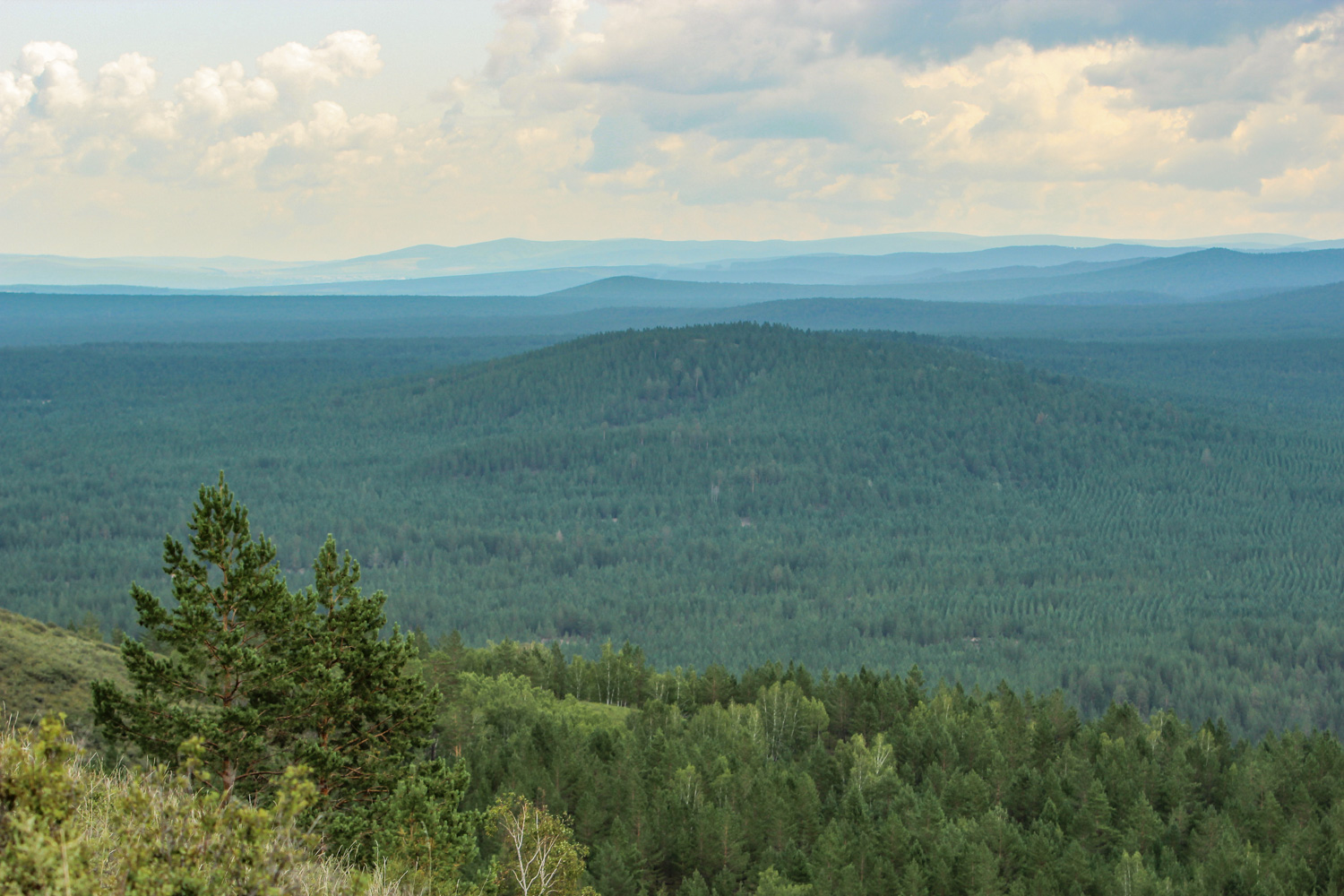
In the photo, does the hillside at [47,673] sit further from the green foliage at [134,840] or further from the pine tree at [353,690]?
the green foliage at [134,840]

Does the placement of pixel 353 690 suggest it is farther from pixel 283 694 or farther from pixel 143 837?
pixel 143 837

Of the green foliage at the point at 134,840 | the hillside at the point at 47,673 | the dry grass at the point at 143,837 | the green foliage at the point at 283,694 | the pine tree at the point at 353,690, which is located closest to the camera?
the green foliage at the point at 134,840

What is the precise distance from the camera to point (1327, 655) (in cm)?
13525

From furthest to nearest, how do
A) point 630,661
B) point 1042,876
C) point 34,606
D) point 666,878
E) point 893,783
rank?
point 34,606 → point 630,661 → point 893,783 → point 666,878 → point 1042,876

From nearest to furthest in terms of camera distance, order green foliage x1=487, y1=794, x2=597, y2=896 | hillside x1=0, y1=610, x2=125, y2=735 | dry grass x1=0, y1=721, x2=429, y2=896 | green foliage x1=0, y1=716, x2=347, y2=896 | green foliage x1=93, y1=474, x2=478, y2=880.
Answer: green foliage x1=0, y1=716, x2=347, y2=896 < dry grass x1=0, y1=721, x2=429, y2=896 < green foliage x1=93, y1=474, x2=478, y2=880 < green foliage x1=487, y1=794, x2=597, y2=896 < hillside x1=0, y1=610, x2=125, y2=735

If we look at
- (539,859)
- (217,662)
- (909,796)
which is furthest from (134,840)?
(909,796)

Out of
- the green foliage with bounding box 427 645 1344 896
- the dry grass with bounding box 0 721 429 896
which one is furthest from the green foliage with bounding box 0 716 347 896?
the green foliage with bounding box 427 645 1344 896

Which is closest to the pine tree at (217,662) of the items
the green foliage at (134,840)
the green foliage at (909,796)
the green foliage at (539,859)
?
the green foliage at (539,859)

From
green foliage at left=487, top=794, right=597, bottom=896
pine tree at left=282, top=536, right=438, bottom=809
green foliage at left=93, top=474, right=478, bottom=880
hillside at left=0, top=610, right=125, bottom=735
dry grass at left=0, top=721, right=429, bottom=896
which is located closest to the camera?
dry grass at left=0, top=721, right=429, bottom=896

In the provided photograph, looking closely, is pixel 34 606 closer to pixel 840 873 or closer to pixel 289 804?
pixel 840 873

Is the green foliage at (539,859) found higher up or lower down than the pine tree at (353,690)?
lower down

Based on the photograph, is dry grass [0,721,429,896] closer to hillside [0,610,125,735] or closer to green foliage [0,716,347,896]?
green foliage [0,716,347,896]

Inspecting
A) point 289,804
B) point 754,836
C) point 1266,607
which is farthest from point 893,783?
point 1266,607

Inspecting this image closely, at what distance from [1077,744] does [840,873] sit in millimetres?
28665
